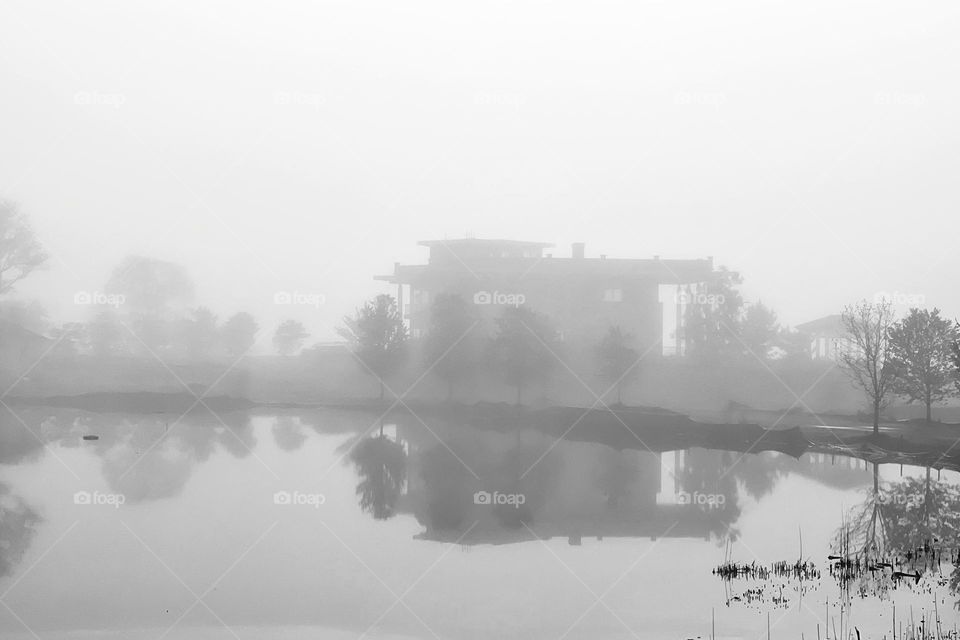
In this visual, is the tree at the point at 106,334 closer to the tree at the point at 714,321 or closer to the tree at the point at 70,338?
the tree at the point at 70,338

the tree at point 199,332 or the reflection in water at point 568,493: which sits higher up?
the tree at point 199,332

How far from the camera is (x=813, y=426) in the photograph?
51.3 m

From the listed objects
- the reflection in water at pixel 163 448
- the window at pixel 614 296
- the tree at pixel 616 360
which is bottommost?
the reflection in water at pixel 163 448

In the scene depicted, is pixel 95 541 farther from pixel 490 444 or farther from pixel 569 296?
pixel 569 296

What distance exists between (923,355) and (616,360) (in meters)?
19.0

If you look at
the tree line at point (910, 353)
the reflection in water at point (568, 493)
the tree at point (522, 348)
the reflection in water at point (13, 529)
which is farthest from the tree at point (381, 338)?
the reflection in water at point (13, 529)

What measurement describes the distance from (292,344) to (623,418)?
175ft

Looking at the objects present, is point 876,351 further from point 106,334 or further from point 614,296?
point 106,334

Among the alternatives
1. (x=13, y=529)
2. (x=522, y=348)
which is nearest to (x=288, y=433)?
(x=522, y=348)

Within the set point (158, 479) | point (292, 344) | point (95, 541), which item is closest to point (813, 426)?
point (158, 479)

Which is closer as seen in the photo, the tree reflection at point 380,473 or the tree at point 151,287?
the tree reflection at point 380,473

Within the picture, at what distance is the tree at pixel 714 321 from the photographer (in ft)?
238

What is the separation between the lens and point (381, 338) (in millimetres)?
69938

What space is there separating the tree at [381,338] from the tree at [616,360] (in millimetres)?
14582
